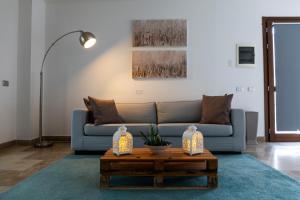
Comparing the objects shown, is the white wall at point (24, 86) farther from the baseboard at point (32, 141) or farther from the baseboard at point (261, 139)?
the baseboard at point (261, 139)

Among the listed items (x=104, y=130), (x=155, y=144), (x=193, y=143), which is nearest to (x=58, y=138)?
(x=104, y=130)

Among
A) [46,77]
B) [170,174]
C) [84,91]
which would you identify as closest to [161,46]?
[84,91]

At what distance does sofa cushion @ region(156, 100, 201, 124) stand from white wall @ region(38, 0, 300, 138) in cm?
52

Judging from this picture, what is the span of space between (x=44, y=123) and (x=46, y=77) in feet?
2.92

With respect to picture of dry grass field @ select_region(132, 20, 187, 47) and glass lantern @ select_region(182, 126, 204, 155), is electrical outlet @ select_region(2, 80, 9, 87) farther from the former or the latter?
glass lantern @ select_region(182, 126, 204, 155)

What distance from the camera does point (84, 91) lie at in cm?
492

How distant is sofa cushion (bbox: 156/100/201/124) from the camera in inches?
167

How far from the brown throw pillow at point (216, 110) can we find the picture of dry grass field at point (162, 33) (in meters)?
1.39

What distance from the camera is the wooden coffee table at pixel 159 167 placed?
7.10 feet

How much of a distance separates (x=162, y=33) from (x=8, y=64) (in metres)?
2.74

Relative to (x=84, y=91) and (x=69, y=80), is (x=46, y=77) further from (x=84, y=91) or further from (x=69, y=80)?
(x=84, y=91)

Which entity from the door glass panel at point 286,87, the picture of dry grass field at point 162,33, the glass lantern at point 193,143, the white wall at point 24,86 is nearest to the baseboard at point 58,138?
the white wall at point 24,86

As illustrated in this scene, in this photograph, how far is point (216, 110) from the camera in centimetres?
389

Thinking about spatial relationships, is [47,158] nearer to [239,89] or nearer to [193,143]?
[193,143]
